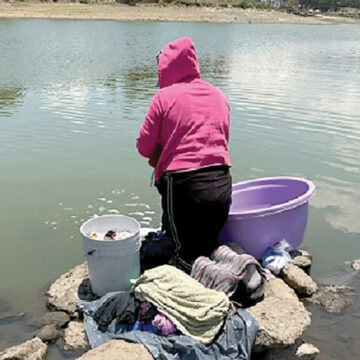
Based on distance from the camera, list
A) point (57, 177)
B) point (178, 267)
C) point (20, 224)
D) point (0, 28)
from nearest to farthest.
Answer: point (178, 267) < point (20, 224) < point (57, 177) < point (0, 28)

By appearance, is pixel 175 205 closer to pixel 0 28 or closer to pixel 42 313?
pixel 42 313

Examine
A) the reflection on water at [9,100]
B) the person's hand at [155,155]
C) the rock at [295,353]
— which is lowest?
the reflection on water at [9,100]

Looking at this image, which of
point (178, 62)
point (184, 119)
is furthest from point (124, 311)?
point (178, 62)

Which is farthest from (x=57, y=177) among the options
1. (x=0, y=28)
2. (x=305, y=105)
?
(x=0, y=28)

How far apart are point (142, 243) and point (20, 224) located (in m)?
1.94

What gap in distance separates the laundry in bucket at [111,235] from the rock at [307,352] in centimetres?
152

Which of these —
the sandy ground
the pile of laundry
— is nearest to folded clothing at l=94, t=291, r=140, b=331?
the pile of laundry

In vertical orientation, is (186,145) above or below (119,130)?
above

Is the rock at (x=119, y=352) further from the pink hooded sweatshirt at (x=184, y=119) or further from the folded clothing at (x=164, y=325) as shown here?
the pink hooded sweatshirt at (x=184, y=119)

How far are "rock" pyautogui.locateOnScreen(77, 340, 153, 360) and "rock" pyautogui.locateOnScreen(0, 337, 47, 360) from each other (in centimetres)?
47

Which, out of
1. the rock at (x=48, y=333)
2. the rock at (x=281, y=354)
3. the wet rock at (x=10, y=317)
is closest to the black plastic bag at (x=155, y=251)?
the rock at (x=48, y=333)

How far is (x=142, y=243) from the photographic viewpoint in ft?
15.4

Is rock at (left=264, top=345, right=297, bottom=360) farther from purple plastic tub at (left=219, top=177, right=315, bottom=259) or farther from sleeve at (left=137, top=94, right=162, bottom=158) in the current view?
sleeve at (left=137, top=94, right=162, bottom=158)

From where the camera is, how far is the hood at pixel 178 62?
13.9ft
